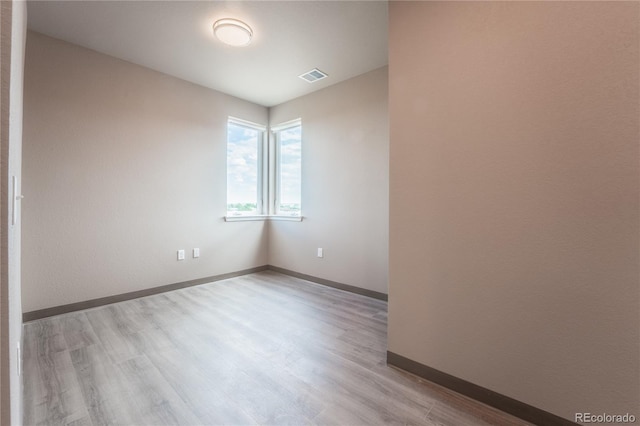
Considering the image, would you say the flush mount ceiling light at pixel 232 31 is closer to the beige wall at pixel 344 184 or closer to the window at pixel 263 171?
the beige wall at pixel 344 184

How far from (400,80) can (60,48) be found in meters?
3.20

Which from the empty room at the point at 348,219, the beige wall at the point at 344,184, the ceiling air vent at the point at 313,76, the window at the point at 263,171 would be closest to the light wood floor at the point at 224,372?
the empty room at the point at 348,219

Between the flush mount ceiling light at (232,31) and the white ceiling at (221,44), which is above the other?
the white ceiling at (221,44)

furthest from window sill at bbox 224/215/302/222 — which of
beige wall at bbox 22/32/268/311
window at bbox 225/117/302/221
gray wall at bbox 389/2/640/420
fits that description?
gray wall at bbox 389/2/640/420

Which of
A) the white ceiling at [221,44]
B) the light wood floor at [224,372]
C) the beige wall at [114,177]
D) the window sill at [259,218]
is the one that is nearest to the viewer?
the light wood floor at [224,372]

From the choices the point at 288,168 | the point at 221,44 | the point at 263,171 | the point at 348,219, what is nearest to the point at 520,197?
the point at 348,219

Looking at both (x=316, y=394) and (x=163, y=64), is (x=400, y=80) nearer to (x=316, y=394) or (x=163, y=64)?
(x=316, y=394)

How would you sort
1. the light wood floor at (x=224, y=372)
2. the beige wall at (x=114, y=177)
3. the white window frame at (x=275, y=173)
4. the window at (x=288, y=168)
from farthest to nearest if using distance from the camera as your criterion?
the white window frame at (x=275, y=173) < the window at (x=288, y=168) < the beige wall at (x=114, y=177) < the light wood floor at (x=224, y=372)

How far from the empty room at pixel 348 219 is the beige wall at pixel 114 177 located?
0.07 feet

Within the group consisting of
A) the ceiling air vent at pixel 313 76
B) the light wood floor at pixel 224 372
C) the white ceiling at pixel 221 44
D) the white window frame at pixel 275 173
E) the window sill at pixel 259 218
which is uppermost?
the ceiling air vent at pixel 313 76

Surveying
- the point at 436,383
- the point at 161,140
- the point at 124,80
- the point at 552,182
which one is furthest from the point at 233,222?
the point at 552,182

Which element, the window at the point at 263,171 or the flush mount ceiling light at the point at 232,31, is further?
the window at the point at 263,171

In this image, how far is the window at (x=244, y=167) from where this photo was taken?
156 inches

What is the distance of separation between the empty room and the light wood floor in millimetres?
16
